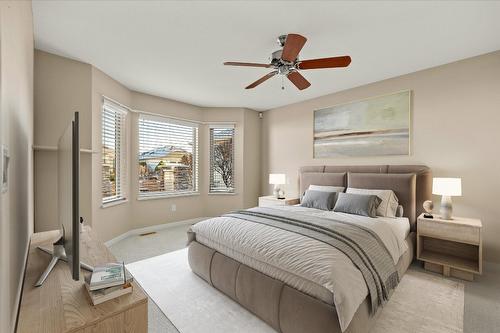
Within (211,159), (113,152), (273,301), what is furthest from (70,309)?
(211,159)

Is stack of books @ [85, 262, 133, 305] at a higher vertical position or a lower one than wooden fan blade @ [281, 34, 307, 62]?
lower

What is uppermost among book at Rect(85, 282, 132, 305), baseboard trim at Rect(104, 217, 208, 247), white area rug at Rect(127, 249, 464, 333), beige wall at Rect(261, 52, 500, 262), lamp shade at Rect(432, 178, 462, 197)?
beige wall at Rect(261, 52, 500, 262)

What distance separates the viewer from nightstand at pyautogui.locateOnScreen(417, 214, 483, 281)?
2.47 m

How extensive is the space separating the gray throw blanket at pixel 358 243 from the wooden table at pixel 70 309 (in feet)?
4.55

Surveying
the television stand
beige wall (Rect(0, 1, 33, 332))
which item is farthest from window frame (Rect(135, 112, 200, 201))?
beige wall (Rect(0, 1, 33, 332))

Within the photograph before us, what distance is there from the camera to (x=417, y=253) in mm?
2824

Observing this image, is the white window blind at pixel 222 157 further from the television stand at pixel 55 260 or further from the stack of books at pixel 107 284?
the stack of books at pixel 107 284

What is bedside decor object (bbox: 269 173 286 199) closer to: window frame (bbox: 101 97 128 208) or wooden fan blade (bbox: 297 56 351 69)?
wooden fan blade (bbox: 297 56 351 69)

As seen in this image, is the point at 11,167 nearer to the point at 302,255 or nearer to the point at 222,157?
the point at 302,255

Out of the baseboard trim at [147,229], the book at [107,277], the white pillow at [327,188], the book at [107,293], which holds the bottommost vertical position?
the baseboard trim at [147,229]

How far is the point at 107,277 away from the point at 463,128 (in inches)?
160

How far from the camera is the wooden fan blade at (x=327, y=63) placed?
2.01m

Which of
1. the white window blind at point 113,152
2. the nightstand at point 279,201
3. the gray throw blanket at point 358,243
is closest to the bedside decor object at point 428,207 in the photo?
the gray throw blanket at point 358,243

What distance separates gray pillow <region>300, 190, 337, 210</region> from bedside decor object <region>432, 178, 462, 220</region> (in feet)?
4.02
